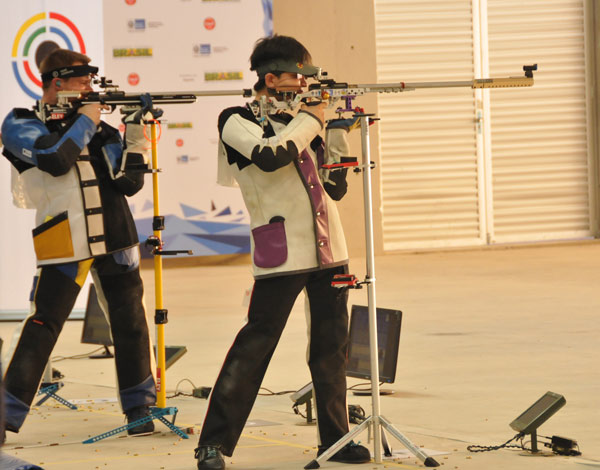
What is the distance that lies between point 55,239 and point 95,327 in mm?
2413

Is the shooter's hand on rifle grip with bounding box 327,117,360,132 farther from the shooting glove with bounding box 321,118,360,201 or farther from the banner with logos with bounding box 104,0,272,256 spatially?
the banner with logos with bounding box 104,0,272,256

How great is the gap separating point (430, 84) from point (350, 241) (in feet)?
33.5

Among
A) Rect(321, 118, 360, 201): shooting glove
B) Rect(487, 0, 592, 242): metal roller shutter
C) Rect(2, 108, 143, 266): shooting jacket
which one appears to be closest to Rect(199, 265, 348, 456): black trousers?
Rect(321, 118, 360, 201): shooting glove

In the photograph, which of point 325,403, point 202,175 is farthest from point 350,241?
point 325,403

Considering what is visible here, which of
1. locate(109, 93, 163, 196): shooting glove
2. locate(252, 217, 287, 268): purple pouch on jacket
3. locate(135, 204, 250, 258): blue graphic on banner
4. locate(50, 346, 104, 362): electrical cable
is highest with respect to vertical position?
locate(109, 93, 163, 196): shooting glove

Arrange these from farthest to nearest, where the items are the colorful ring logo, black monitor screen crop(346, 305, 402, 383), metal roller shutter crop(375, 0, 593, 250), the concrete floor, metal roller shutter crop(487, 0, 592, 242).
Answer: metal roller shutter crop(487, 0, 592, 242)
metal roller shutter crop(375, 0, 593, 250)
the colorful ring logo
black monitor screen crop(346, 305, 402, 383)
the concrete floor

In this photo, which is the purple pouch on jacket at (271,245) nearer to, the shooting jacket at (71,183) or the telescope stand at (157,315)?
the telescope stand at (157,315)

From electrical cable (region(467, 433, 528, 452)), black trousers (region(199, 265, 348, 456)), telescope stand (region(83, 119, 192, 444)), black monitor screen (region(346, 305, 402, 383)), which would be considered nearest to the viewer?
black trousers (region(199, 265, 348, 456))

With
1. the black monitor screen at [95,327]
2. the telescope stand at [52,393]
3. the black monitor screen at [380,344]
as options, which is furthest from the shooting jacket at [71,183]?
the black monitor screen at [95,327]

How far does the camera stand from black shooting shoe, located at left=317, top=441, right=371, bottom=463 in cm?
404

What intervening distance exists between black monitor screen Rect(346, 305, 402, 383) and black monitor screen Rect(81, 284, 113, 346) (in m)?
2.01

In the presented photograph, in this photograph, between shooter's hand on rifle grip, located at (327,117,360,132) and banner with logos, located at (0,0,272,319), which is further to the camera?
banner with logos, located at (0,0,272,319)

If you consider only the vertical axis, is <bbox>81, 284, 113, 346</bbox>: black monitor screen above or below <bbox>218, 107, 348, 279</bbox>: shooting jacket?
below

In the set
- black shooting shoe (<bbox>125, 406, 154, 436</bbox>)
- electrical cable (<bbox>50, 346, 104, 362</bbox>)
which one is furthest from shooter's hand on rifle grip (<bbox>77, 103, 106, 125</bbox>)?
electrical cable (<bbox>50, 346, 104, 362</bbox>)
